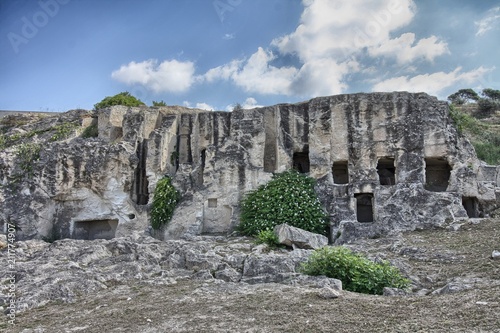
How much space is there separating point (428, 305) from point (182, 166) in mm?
15231

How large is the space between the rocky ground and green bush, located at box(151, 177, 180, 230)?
5.12m

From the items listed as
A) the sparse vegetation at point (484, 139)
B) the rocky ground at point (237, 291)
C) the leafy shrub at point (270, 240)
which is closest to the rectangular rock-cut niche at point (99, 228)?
the rocky ground at point (237, 291)

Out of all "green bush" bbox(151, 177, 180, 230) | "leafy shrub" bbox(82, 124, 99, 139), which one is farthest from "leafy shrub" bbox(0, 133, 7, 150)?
"green bush" bbox(151, 177, 180, 230)

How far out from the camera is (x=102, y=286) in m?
9.97

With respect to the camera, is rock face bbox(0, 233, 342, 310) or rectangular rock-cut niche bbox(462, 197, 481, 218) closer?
rock face bbox(0, 233, 342, 310)

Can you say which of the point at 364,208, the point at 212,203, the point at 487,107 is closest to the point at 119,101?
the point at 212,203

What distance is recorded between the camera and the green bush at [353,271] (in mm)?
8906

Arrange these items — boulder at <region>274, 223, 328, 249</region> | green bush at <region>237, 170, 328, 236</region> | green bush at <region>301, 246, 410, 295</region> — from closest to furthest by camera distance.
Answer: green bush at <region>301, 246, 410, 295</region>
boulder at <region>274, 223, 328, 249</region>
green bush at <region>237, 170, 328, 236</region>

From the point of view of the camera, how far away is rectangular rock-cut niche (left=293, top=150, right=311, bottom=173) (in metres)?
21.8

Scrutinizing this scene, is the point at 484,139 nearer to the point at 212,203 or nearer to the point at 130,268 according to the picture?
the point at 212,203

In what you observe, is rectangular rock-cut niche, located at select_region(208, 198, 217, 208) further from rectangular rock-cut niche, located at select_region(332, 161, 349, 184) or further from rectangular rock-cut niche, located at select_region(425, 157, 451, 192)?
rectangular rock-cut niche, located at select_region(425, 157, 451, 192)

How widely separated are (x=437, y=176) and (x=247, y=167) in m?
8.88

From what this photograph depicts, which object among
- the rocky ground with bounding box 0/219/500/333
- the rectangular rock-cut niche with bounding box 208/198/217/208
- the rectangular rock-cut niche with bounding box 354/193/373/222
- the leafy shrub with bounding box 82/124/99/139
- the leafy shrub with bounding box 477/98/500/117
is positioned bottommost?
the rocky ground with bounding box 0/219/500/333

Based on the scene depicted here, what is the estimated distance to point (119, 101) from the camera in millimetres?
28344
